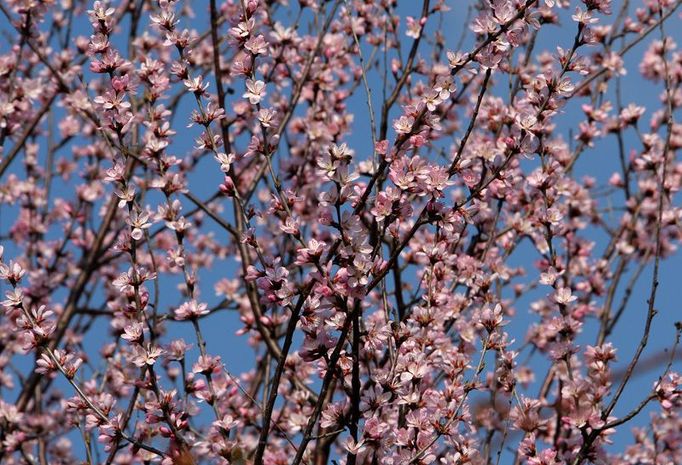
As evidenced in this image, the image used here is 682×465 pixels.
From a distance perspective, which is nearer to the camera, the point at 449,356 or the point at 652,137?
the point at 449,356

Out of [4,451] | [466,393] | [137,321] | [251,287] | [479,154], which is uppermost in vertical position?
[479,154]

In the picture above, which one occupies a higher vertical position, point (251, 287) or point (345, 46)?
point (345, 46)

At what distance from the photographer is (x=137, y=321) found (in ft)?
11.9

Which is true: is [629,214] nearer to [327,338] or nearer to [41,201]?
[327,338]

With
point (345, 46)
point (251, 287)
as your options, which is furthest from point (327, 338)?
point (345, 46)

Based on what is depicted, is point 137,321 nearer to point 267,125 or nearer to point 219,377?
point 267,125

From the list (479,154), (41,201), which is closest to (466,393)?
(479,154)

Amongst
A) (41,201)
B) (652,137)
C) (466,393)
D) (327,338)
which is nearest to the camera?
(327,338)

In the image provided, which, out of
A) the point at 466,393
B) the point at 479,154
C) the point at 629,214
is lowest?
the point at 466,393

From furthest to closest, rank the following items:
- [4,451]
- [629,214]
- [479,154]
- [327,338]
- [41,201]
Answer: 1. [41,201]
2. [629,214]
3. [4,451]
4. [479,154]
5. [327,338]

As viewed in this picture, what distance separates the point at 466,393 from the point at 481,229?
1.70m

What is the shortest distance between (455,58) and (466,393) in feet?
3.97

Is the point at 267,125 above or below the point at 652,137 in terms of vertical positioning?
below

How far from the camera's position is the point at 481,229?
511 centimetres
